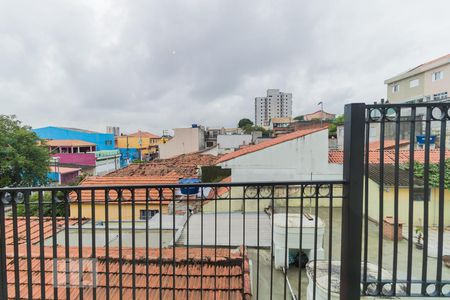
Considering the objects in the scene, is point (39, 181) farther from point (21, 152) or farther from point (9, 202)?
point (9, 202)

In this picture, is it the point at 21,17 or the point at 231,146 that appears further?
the point at 231,146

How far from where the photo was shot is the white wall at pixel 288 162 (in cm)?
923

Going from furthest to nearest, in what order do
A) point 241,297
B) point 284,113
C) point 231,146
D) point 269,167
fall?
point 284,113 < point 231,146 < point 269,167 < point 241,297

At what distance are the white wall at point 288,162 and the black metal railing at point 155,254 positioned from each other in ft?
11.3

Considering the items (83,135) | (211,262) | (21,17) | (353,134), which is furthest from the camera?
(83,135)

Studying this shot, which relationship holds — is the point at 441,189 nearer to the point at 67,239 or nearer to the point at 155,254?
the point at 67,239

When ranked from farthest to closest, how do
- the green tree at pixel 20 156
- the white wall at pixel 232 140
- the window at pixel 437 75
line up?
the white wall at pixel 232 140
the window at pixel 437 75
the green tree at pixel 20 156

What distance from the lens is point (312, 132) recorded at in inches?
367

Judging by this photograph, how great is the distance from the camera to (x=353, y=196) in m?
1.65

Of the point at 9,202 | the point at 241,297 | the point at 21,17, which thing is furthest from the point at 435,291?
the point at 21,17

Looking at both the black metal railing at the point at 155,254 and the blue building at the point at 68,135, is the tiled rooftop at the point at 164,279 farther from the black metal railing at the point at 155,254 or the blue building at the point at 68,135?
the blue building at the point at 68,135

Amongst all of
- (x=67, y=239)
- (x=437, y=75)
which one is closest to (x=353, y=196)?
(x=67, y=239)

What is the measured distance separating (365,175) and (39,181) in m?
22.2

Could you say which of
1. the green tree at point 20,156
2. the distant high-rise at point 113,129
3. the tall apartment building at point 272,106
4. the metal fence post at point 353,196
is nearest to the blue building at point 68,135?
the green tree at point 20,156
